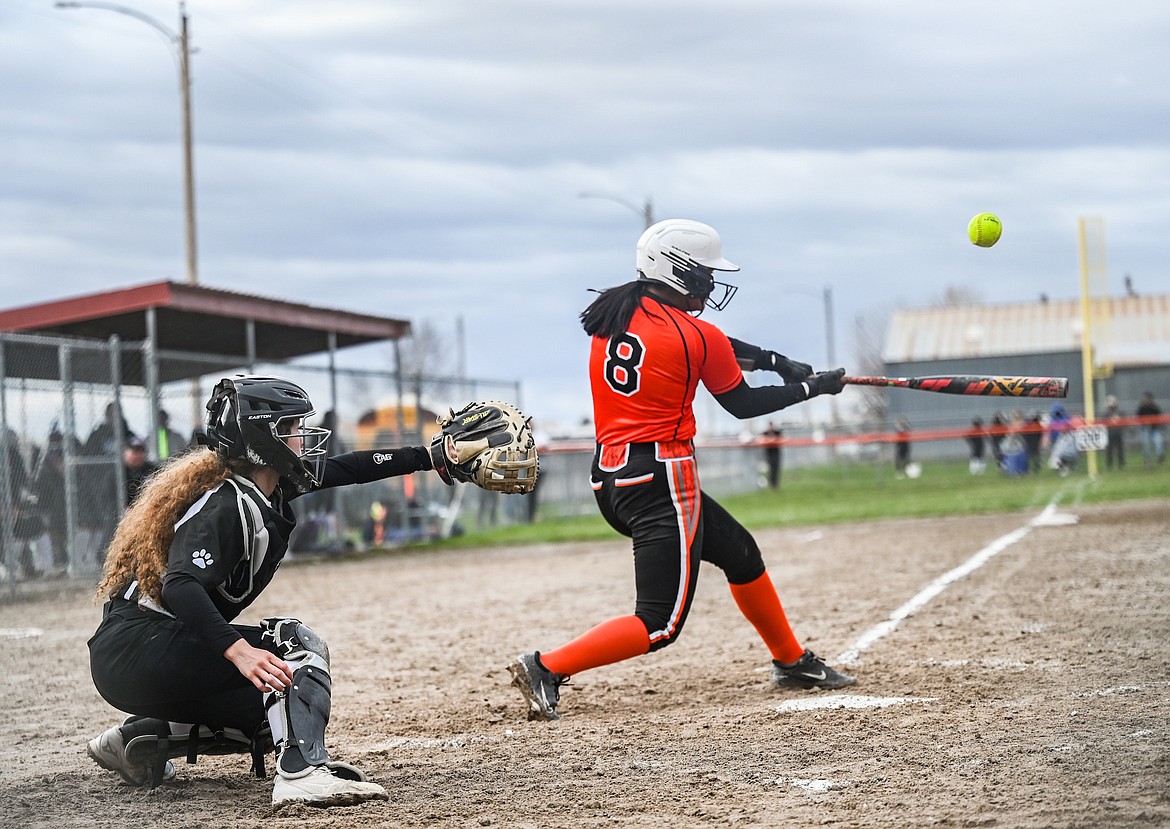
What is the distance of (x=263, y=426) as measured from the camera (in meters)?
4.61

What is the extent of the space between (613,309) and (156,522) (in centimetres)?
221

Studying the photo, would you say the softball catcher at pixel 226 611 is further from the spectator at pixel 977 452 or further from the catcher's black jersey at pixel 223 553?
the spectator at pixel 977 452

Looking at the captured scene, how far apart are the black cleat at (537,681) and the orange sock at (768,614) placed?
101 cm

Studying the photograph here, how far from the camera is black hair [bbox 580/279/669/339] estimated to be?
18.4ft

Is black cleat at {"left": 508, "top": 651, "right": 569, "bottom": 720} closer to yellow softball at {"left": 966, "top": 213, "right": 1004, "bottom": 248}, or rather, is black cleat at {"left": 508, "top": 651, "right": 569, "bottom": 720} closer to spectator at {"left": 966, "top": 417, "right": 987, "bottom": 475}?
yellow softball at {"left": 966, "top": 213, "right": 1004, "bottom": 248}

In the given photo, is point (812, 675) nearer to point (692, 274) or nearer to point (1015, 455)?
point (692, 274)

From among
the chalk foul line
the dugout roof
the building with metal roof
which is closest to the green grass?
the chalk foul line

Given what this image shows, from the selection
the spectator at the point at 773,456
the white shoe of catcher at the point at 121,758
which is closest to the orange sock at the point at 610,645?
the white shoe of catcher at the point at 121,758

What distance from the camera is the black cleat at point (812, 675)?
245 inches

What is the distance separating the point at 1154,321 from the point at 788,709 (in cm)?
4603

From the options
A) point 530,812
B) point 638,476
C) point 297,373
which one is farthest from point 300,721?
point 297,373

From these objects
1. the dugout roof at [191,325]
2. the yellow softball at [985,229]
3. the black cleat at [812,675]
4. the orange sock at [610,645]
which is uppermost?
the dugout roof at [191,325]

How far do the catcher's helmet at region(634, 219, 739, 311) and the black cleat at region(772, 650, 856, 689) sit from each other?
1915 mm

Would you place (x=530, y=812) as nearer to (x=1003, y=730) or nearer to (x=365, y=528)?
(x=1003, y=730)
